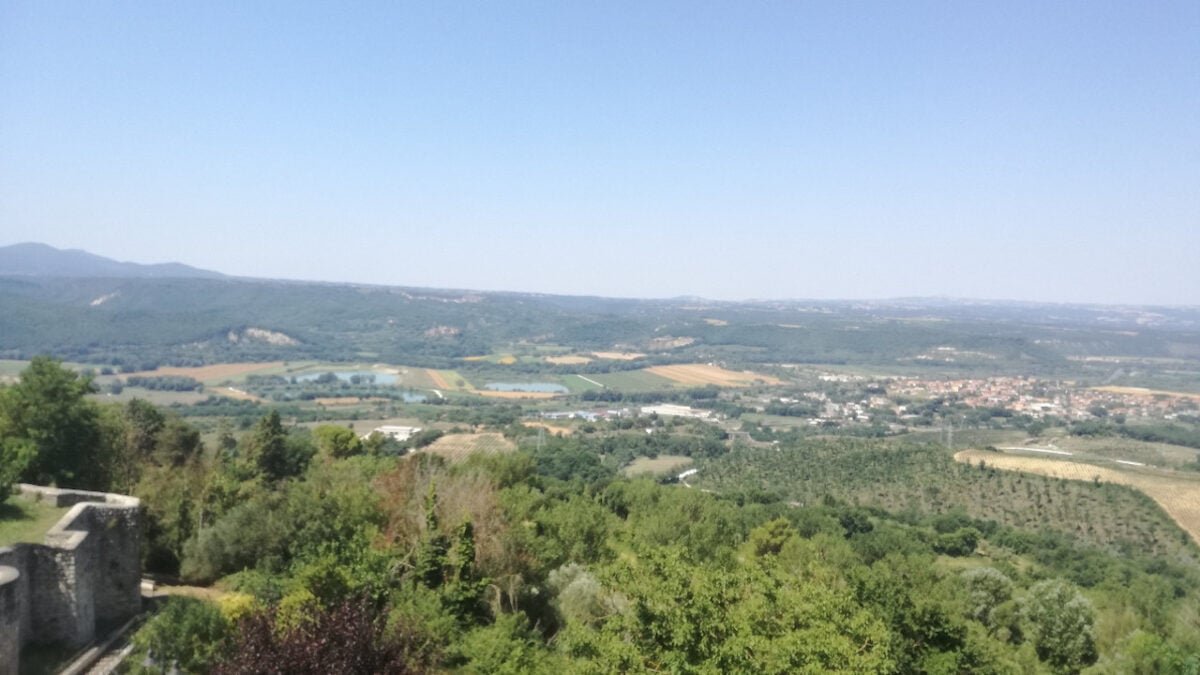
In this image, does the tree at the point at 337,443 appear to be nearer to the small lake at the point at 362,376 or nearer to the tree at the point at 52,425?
the tree at the point at 52,425

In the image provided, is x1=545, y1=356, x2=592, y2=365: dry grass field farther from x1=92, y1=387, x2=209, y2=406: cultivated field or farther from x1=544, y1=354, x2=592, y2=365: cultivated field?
x1=92, y1=387, x2=209, y2=406: cultivated field

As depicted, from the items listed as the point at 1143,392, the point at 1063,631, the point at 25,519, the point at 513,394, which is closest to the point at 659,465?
the point at 1063,631

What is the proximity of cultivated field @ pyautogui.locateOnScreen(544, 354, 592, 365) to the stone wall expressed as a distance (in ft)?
414

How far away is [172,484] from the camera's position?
20.3 meters

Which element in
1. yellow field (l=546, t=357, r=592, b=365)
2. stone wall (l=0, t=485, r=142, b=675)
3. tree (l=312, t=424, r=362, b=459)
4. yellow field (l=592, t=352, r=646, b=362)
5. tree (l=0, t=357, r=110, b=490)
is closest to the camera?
stone wall (l=0, t=485, r=142, b=675)

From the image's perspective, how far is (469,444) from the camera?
56344 millimetres

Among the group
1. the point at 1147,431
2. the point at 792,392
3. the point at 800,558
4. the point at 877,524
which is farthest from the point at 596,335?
the point at 800,558

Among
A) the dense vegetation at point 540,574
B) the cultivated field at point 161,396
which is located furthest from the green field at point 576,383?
the dense vegetation at point 540,574

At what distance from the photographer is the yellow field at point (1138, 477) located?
44.3 metres

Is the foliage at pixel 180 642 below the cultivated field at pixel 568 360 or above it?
above

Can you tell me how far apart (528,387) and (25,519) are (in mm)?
99107

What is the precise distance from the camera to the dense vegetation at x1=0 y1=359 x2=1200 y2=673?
10.1 metres

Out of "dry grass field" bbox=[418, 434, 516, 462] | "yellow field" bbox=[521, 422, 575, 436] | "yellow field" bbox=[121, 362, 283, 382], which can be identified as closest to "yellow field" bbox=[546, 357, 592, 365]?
"yellow field" bbox=[121, 362, 283, 382]

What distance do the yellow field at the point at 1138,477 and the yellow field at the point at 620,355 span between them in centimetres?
9173
